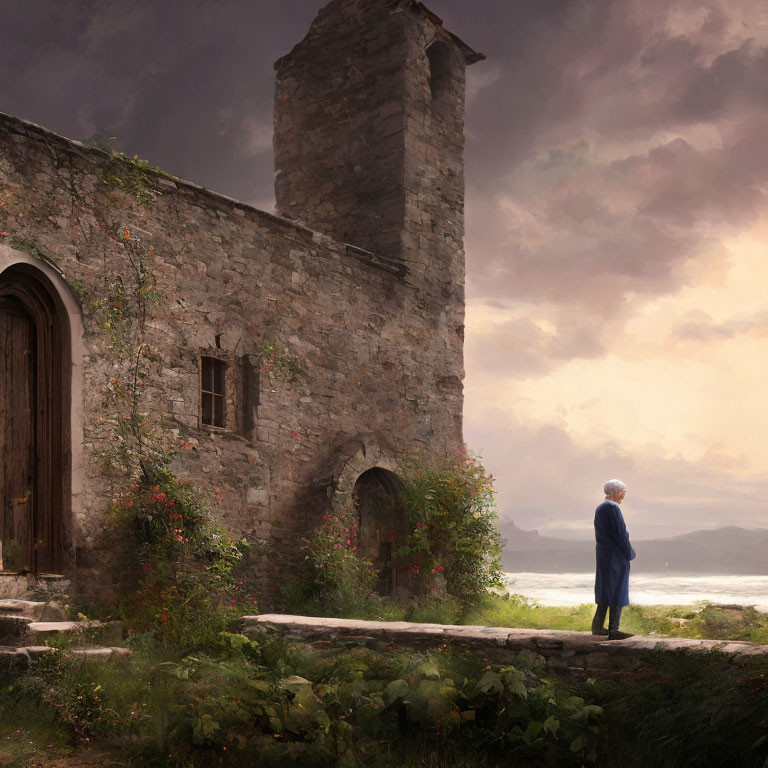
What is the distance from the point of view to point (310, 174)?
44.5ft

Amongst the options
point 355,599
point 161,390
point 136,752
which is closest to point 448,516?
point 355,599

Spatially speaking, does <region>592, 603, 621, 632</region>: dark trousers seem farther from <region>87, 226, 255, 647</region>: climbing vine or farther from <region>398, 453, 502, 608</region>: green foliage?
<region>398, 453, 502, 608</region>: green foliage

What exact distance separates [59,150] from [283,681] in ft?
19.0

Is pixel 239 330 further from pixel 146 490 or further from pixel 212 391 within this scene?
pixel 146 490

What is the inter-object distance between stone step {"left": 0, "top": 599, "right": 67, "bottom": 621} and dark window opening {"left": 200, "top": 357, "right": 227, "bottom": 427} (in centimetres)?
273

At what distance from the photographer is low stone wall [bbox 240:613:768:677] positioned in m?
5.47

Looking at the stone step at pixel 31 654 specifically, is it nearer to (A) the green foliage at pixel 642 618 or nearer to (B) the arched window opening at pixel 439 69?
(A) the green foliage at pixel 642 618

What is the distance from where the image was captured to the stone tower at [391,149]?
12.6 m

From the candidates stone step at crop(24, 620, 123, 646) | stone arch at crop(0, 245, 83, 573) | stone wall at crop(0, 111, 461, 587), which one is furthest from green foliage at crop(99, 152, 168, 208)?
stone step at crop(24, 620, 123, 646)

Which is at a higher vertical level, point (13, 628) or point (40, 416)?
point (40, 416)

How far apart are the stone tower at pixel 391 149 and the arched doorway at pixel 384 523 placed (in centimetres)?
142

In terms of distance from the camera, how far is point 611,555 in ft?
21.5

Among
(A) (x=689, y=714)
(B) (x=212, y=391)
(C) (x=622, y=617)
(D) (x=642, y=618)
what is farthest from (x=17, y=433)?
(D) (x=642, y=618)

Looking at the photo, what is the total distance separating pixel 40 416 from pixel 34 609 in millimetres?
2007
